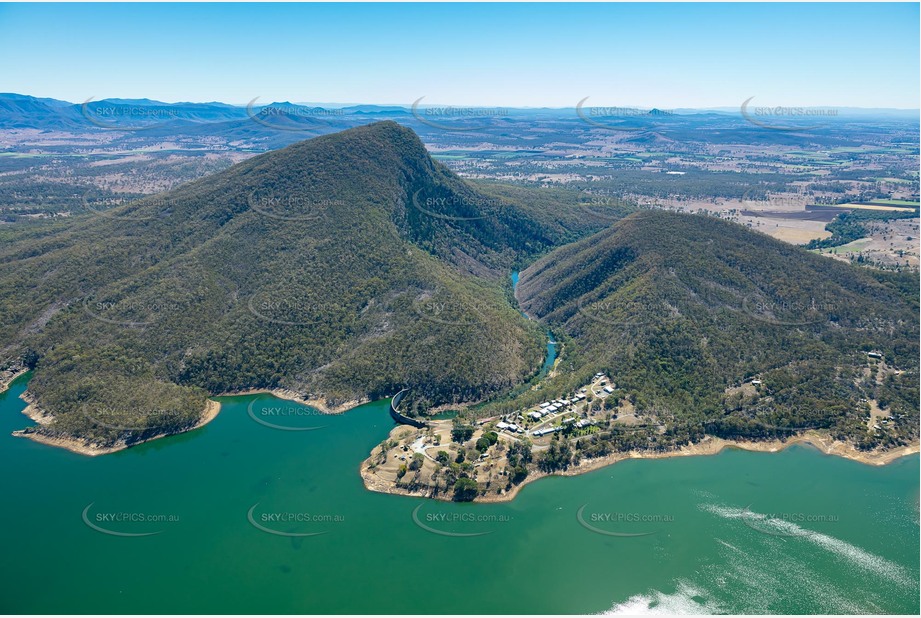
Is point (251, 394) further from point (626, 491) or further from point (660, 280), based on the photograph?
point (660, 280)

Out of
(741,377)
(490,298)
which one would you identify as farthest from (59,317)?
(741,377)

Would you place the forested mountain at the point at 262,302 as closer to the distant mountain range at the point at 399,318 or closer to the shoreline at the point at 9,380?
the distant mountain range at the point at 399,318

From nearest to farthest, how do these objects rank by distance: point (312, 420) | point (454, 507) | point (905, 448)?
point (454, 507) → point (905, 448) → point (312, 420)

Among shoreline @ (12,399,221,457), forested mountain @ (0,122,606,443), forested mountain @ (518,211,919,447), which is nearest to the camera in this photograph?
shoreline @ (12,399,221,457)

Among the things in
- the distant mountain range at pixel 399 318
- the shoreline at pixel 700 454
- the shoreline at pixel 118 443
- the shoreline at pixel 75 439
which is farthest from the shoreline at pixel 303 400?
the shoreline at pixel 700 454

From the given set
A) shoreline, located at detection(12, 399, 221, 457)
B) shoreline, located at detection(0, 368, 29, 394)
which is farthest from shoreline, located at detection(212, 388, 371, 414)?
shoreline, located at detection(0, 368, 29, 394)

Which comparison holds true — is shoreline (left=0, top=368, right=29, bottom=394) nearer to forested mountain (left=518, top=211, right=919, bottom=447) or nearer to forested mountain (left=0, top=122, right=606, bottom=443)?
forested mountain (left=0, top=122, right=606, bottom=443)
